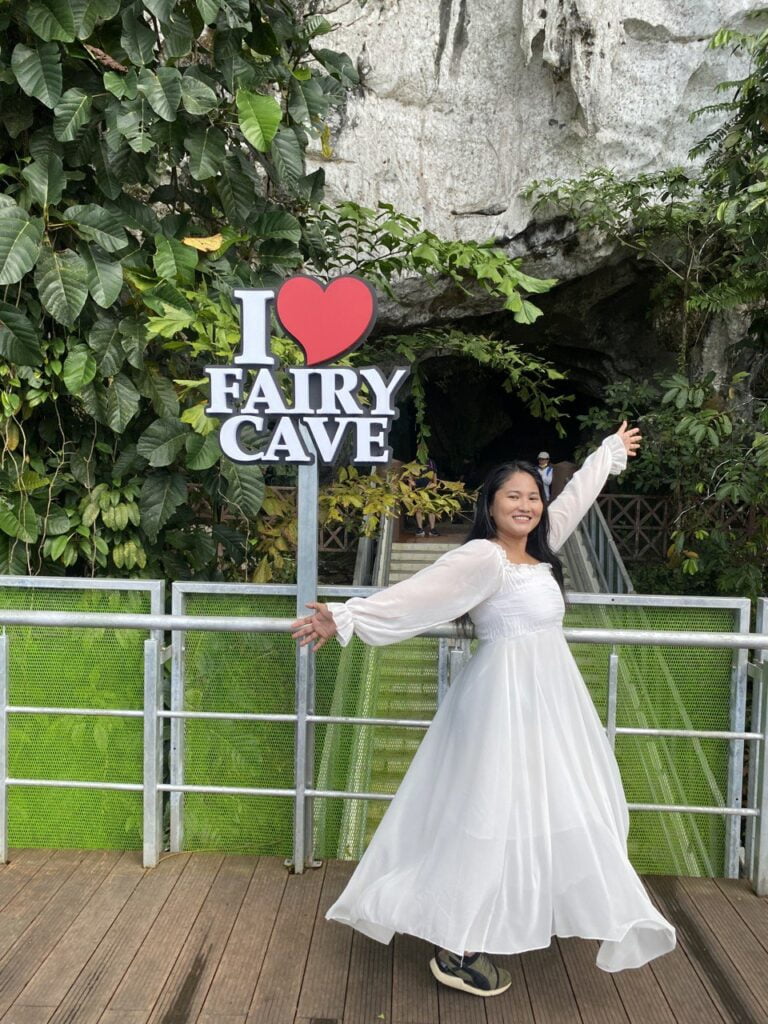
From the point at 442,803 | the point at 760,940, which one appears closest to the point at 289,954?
the point at 442,803

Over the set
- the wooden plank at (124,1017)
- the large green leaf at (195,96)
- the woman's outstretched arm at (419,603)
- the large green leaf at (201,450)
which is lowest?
the wooden plank at (124,1017)

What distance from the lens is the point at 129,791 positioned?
2.65 metres

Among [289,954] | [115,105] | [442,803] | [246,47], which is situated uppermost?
[246,47]

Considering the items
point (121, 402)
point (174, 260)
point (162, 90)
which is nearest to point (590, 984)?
point (121, 402)

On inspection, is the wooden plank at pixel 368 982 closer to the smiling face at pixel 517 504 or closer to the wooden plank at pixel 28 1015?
the wooden plank at pixel 28 1015

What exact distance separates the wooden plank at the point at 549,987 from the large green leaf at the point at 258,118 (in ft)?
9.54

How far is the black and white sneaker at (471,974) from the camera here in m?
1.94

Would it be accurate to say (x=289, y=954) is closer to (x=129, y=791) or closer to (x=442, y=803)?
(x=442, y=803)

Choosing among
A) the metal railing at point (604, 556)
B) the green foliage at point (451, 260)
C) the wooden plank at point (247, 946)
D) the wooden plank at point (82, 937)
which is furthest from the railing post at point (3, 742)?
the metal railing at point (604, 556)

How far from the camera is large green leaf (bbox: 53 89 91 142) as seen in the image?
2.95 meters

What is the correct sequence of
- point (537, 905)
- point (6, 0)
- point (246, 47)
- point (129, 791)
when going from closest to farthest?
point (537, 905)
point (129, 791)
point (6, 0)
point (246, 47)

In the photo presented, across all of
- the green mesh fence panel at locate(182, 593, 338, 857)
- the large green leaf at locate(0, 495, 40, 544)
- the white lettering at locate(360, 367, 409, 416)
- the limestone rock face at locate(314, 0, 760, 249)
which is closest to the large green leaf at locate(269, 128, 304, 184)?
the white lettering at locate(360, 367, 409, 416)

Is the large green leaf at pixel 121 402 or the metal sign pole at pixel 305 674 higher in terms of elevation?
the large green leaf at pixel 121 402

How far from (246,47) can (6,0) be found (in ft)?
3.51
